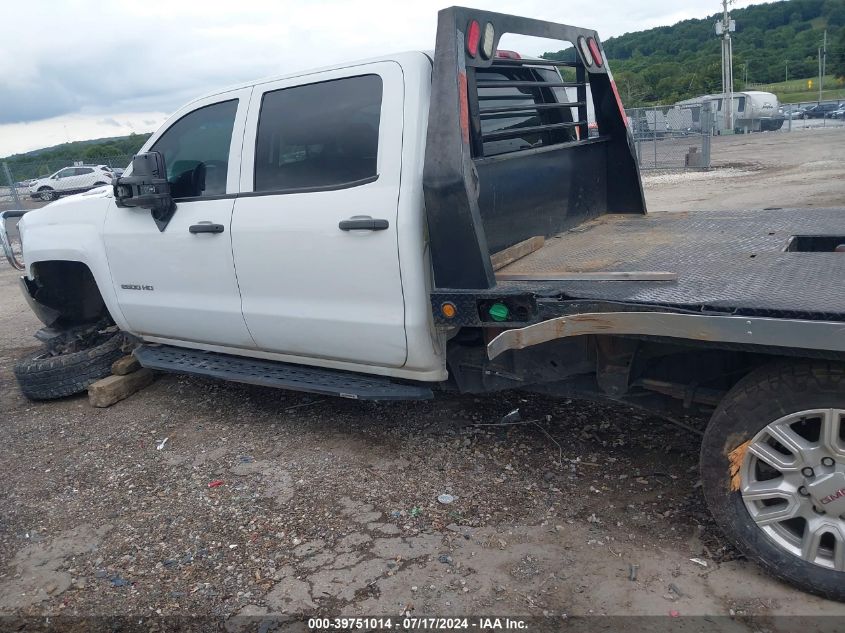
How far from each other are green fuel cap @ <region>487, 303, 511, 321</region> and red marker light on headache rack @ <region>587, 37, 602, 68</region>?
226 cm

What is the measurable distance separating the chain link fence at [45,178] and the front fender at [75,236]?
12.9 meters

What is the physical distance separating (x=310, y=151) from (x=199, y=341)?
1.57m

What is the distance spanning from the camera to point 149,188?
4.36 metres

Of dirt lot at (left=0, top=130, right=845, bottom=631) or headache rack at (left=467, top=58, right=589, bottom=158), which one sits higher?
headache rack at (left=467, top=58, right=589, bottom=158)

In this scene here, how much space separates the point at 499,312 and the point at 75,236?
337cm

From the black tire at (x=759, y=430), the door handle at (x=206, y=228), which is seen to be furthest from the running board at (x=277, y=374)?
the black tire at (x=759, y=430)

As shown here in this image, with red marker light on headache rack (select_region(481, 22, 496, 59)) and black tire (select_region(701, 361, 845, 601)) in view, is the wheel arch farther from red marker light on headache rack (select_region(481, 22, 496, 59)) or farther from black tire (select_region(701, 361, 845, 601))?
black tire (select_region(701, 361, 845, 601))

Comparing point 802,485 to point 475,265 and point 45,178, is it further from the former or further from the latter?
point 45,178

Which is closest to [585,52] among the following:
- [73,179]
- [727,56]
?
[73,179]

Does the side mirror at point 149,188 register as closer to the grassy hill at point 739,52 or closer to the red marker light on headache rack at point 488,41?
the red marker light on headache rack at point 488,41

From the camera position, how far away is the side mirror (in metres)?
4.29

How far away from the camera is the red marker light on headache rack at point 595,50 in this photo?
15.1ft

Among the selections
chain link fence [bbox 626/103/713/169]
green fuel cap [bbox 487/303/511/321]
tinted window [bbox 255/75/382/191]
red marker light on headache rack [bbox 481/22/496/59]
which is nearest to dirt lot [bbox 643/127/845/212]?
chain link fence [bbox 626/103/713/169]

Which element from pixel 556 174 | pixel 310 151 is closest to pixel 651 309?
pixel 556 174
